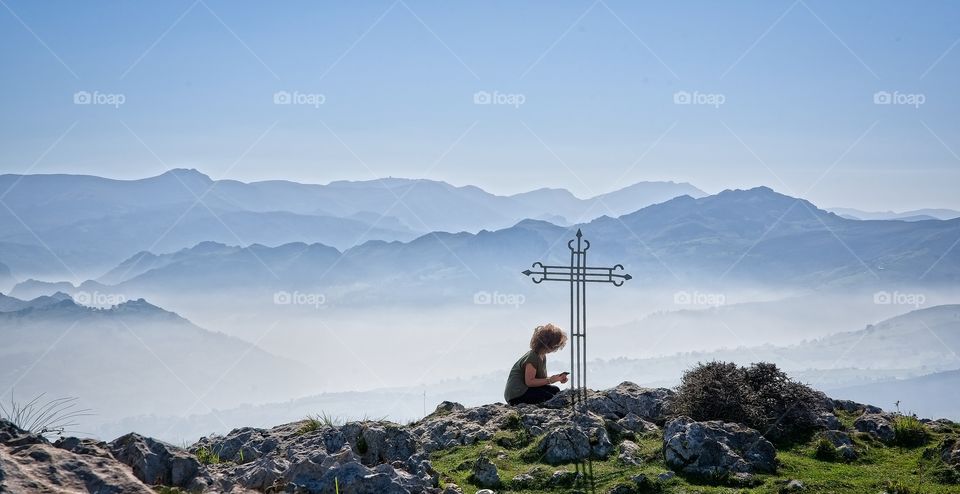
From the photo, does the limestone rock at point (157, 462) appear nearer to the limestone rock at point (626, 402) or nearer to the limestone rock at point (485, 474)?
the limestone rock at point (485, 474)

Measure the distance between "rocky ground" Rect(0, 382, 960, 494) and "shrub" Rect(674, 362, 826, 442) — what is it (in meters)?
0.39

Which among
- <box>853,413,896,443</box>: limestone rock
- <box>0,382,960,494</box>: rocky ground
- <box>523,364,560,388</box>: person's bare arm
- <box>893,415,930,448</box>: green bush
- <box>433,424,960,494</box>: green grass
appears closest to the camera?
<box>0,382,960,494</box>: rocky ground

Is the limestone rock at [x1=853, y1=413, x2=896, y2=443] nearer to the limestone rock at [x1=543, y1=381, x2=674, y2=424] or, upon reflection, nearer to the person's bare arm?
the limestone rock at [x1=543, y1=381, x2=674, y2=424]

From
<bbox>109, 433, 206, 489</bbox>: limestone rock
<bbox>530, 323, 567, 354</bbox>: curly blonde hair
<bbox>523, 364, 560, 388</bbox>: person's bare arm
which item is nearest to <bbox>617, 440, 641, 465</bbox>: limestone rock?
<bbox>530, 323, 567, 354</bbox>: curly blonde hair

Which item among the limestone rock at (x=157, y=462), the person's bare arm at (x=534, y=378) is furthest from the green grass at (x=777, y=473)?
the limestone rock at (x=157, y=462)

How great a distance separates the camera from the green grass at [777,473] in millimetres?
15453

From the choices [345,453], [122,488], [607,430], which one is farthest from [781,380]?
[122,488]

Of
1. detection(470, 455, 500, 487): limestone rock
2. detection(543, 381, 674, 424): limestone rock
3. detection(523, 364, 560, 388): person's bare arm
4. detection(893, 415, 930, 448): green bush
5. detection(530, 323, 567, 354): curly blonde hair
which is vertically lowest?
detection(470, 455, 500, 487): limestone rock

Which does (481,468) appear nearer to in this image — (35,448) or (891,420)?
(35,448)

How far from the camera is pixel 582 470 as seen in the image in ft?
53.9

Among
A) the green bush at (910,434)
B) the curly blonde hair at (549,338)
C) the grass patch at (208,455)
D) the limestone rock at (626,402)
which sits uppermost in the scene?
the curly blonde hair at (549,338)

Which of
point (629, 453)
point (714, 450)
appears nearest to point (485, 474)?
point (629, 453)

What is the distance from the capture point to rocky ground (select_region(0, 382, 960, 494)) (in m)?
12.9

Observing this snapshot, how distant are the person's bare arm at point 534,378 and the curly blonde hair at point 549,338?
0.68m
